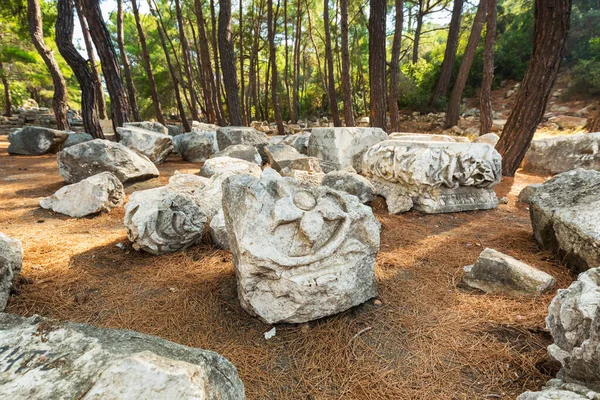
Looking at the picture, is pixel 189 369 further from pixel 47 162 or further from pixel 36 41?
pixel 36 41

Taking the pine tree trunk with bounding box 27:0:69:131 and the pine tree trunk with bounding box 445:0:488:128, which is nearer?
the pine tree trunk with bounding box 27:0:69:131

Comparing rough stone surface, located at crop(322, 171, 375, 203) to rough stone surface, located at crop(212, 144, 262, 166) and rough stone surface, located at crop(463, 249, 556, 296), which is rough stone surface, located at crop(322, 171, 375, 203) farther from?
rough stone surface, located at crop(212, 144, 262, 166)

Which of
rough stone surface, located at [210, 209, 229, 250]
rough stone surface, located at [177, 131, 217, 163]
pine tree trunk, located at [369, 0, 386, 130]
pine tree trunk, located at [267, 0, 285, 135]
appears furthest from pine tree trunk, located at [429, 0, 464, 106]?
rough stone surface, located at [210, 209, 229, 250]

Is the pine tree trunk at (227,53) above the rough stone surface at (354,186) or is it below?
above

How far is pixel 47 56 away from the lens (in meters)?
8.27

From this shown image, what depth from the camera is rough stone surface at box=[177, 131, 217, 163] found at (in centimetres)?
699

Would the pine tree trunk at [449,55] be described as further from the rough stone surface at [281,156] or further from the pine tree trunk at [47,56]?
the pine tree trunk at [47,56]

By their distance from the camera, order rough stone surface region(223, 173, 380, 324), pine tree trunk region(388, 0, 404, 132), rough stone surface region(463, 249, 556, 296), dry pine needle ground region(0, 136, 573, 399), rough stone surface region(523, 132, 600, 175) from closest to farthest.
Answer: dry pine needle ground region(0, 136, 573, 399) → rough stone surface region(223, 173, 380, 324) → rough stone surface region(463, 249, 556, 296) → rough stone surface region(523, 132, 600, 175) → pine tree trunk region(388, 0, 404, 132)

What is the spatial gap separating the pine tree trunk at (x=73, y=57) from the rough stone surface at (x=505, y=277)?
27.5 ft

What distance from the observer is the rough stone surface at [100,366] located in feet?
2.43

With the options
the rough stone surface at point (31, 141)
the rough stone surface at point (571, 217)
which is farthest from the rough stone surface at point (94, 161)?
the rough stone surface at point (571, 217)

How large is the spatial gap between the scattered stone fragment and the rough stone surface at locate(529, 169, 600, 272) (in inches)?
239

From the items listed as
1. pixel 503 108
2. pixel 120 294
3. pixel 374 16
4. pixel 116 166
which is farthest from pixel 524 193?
pixel 503 108

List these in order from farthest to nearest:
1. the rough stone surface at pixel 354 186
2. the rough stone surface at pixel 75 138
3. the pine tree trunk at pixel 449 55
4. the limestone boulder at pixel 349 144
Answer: the pine tree trunk at pixel 449 55 < the rough stone surface at pixel 75 138 < the limestone boulder at pixel 349 144 < the rough stone surface at pixel 354 186
